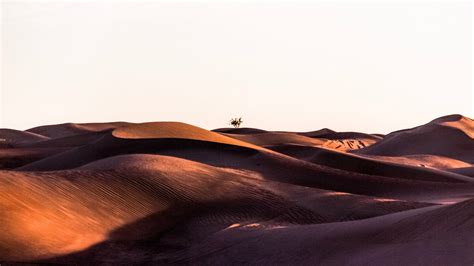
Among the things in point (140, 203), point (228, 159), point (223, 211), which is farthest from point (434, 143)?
point (140, 203)

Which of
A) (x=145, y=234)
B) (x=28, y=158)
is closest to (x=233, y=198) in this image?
(x=145, y=234)

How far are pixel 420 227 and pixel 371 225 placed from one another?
2.60ft

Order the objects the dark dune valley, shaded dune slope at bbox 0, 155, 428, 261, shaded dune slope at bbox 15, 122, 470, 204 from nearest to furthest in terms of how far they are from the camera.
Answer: the dark dune valley → shaded dune slope at bbox 0, 155, 428, 261 → shaded dune slope at bbox 15, 122, 470, 204

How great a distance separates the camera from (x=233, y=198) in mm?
12203

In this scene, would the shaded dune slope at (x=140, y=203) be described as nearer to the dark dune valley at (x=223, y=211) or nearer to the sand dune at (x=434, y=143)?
the dark dune valley at (x=223, y=211)

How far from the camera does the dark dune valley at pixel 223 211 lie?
7496 millimetres

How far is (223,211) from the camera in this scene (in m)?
11.6

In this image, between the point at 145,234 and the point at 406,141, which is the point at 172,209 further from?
the point at 406,141

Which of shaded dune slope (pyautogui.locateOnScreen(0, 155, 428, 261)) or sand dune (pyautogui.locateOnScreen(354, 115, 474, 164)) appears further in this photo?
sand dune (pyautogui.locateOnScreen(354, 115, 474, 164))

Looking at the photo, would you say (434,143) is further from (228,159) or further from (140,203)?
(140,203)

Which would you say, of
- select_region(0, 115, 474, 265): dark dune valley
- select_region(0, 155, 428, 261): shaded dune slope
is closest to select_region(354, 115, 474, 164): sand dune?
select_region(0, 115, 474, 265): dark dune valley

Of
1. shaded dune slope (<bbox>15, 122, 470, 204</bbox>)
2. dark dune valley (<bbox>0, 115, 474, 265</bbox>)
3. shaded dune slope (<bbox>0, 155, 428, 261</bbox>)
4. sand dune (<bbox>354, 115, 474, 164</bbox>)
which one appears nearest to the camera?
dark dune valley (<bbox>0, 115, 474, 265</bbox>)

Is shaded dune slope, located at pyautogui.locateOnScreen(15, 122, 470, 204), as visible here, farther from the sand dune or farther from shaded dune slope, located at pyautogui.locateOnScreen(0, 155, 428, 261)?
the sand dune

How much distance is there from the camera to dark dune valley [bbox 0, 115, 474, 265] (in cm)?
750
